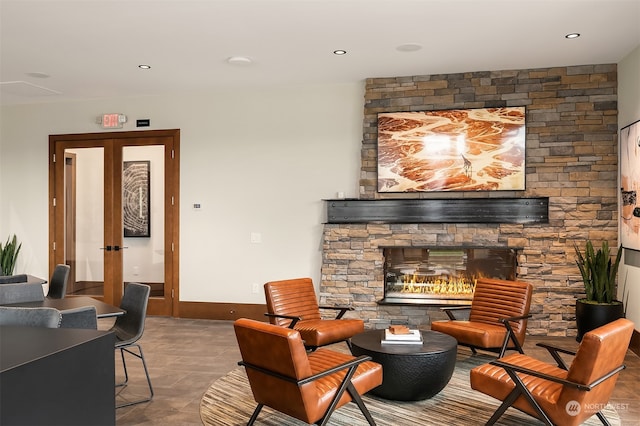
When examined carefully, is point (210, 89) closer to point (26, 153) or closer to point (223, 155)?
point (223, 155)

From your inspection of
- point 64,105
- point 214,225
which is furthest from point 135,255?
point 64,105

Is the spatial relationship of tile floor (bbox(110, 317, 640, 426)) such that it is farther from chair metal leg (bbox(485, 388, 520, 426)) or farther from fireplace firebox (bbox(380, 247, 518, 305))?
chair metal leg (bbox(485, 388, 520, 426))

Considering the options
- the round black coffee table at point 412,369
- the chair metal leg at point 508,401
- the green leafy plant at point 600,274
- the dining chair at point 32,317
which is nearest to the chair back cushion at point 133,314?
the dining chair at point 32,317

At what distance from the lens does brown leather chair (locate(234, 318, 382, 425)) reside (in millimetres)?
2771

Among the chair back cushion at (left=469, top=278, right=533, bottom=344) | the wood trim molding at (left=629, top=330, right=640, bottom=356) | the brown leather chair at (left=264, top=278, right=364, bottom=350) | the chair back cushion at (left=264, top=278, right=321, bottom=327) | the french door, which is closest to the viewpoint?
the brown leather chair at (left=264, top=278, right=364, bottom=350)

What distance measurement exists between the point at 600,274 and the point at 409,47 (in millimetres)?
2985

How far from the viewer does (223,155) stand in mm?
6773

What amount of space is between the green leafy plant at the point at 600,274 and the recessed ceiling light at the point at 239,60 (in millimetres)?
4064

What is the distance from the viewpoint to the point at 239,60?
541 centimetres

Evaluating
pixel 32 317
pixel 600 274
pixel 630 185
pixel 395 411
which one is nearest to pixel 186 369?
pixel 395 411

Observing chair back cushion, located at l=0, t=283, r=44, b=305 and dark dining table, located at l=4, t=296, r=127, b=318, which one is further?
chair back cushion, located at l=0, t=283, r=44, b=305

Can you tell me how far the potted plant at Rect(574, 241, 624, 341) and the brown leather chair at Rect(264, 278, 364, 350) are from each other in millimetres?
2286

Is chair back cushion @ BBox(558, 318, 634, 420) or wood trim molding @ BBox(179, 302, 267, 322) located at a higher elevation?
chair back cushion @ BBox(558, 318, 634, 420)

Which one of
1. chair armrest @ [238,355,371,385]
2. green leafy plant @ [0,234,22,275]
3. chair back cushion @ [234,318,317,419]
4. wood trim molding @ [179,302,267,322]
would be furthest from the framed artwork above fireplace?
green leafy plant @ [0,234,22,275]
